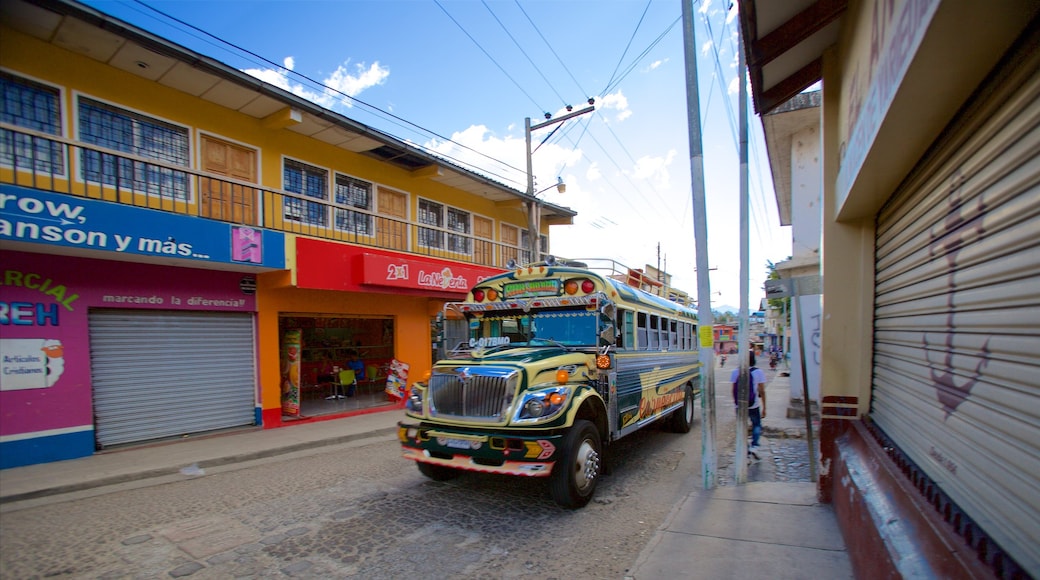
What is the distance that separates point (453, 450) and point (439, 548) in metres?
1.11

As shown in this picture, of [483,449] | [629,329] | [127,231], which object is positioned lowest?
[483,449]

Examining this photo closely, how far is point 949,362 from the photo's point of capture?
268cm

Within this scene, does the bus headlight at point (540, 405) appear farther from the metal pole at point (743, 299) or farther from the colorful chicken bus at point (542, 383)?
the metal pole at point (743, 299)

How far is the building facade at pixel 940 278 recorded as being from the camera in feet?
6.17

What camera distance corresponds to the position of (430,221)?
52.3 feet

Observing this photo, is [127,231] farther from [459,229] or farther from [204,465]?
[459,229]

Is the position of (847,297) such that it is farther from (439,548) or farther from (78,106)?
(78,106)

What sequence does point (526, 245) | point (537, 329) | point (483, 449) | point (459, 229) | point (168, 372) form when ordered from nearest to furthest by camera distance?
point (483, 449) → point (537, 329) → point (168, 372) → point (459, 229) → point (526, 245)

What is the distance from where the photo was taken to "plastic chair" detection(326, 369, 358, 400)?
45.9ft

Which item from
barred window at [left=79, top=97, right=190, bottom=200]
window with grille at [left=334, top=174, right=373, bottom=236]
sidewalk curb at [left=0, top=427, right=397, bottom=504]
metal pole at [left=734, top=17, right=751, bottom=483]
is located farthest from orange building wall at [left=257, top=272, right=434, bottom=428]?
metal pole at [left=734, top=17, right=751, bottom=483]

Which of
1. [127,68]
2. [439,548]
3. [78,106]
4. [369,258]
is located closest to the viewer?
[439,548]

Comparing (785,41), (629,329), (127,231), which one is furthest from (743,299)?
(127,231)

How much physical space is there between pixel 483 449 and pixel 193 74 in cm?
892

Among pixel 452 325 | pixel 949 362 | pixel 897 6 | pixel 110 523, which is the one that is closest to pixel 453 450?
pixel 452 325
